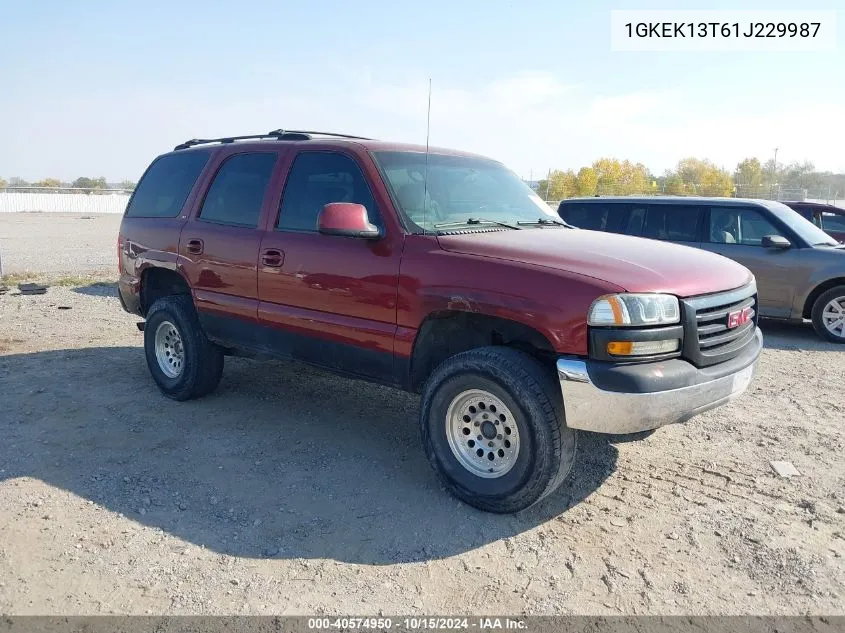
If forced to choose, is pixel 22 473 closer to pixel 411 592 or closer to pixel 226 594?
pixel 226 594

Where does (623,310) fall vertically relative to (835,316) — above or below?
above

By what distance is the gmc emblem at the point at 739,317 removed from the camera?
3781 mm

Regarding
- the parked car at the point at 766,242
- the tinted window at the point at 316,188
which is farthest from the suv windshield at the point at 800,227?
the tinted window at the point at 316,188

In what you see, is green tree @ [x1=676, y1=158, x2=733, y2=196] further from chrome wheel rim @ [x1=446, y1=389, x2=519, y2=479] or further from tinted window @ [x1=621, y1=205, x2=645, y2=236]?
chrome wheel rim @ [x1=446, y1=389, x2=519, y2=479]

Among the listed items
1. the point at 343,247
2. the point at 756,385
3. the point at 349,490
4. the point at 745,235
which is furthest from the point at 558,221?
the point at 745,235

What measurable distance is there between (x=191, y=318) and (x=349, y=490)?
2.26 m

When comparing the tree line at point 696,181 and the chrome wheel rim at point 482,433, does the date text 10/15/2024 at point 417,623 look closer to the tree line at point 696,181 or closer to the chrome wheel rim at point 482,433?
the chrome wheel rim at point 482,433

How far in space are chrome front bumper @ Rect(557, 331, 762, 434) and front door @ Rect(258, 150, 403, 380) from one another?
119 cm

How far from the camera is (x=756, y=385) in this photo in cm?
626

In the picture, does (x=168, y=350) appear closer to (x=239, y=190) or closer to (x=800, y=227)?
(x=239, y=190)

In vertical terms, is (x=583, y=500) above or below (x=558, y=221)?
below

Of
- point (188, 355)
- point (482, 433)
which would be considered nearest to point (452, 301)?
point (482, 433)

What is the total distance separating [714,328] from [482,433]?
1.38 metres

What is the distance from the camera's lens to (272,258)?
15.3ft
